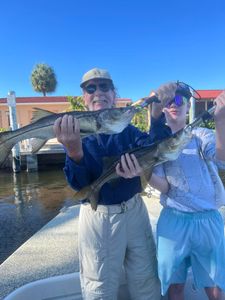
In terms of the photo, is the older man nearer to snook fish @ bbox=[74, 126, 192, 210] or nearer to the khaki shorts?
the khaki shorts

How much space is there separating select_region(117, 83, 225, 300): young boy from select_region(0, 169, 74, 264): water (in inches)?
187

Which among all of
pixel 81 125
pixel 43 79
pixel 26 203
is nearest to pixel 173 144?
pixel 81 125

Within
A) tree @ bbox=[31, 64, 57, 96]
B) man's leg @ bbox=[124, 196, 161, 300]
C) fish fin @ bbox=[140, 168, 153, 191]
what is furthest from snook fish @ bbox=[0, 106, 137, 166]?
tree @ bbox=[31, 64, 57, 96]

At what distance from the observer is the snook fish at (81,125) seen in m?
2.04

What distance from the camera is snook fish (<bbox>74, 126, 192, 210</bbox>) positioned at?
1983mm

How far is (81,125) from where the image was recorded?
207 cm

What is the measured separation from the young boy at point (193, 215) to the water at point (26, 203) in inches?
187

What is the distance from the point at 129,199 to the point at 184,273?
715mm

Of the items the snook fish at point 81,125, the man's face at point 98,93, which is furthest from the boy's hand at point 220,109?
the man's face at point 98,93

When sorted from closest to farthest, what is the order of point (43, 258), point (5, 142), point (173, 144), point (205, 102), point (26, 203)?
point (173, 144) → point (5, 142) → point (43, 258) → point (205, 102) → point (26, 203)

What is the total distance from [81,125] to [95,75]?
57 centimetres

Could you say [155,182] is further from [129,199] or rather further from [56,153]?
[56,153]

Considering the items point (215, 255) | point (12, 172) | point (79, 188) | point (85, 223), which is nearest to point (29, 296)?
point (85, 223)

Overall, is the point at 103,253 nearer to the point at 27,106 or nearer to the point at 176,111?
the point at 176,111
